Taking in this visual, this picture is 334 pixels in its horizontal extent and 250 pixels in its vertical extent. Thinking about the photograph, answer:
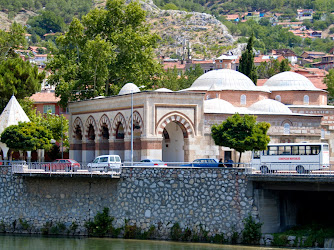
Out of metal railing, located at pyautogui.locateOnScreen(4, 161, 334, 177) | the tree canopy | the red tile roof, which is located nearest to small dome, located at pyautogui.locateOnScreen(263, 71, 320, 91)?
metal railing, located at pyautogui.locateOnScreen(4, 161, 334, 177)

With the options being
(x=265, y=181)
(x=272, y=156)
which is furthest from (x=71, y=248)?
(x=272, y=156)

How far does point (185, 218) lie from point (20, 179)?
9.57m

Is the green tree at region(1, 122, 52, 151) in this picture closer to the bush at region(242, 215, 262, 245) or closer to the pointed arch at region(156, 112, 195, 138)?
the pointed arch at region(156, 112, 195, 138)

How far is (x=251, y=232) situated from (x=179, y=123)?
1730 cm

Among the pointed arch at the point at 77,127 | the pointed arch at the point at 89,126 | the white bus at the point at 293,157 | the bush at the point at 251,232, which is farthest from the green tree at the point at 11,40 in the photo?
the bush at the point at 251,232

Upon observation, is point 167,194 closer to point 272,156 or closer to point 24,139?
point 272,156

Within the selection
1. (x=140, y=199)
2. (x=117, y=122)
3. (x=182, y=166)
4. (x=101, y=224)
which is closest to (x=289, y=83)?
(x=117, y=122)

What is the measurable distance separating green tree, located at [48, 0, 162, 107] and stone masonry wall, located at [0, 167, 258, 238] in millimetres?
22583

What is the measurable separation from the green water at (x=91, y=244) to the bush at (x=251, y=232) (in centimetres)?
75

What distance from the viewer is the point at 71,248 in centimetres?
3609

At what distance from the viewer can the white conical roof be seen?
5308 centimetres

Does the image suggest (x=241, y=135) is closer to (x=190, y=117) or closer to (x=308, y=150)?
(x=190, y=117)

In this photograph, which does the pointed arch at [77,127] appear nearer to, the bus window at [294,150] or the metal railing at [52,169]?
the metal railing at [52,169]

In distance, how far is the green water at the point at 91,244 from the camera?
35031 mm
